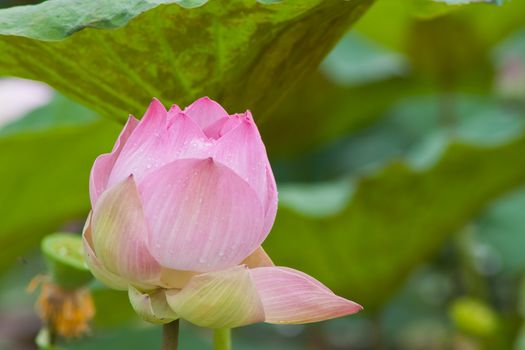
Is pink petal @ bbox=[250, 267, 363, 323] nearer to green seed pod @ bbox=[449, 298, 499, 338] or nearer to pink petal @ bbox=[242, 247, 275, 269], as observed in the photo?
pink petal @ bbox=[242, 247, 275, 269]

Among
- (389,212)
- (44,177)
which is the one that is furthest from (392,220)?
(44,177)

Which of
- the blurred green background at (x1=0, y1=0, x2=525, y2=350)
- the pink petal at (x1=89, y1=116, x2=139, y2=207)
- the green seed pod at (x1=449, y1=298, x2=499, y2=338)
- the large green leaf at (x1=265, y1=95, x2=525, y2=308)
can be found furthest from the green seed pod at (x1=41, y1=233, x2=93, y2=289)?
the green seed pod at (x1=449, y1=298, x2=499, y2=338)

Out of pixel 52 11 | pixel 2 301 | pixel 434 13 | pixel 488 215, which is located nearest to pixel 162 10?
pixel 52 11

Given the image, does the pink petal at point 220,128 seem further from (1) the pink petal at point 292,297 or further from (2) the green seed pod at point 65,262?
(2) the green seed pod at point 65,262

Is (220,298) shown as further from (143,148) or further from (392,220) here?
(392,220)

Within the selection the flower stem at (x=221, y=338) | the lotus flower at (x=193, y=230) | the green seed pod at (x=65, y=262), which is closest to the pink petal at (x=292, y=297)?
the lotus flower at (x=193, y=230)

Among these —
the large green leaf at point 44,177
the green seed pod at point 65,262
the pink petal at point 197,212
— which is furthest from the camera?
the large green leaf at point 44,177
